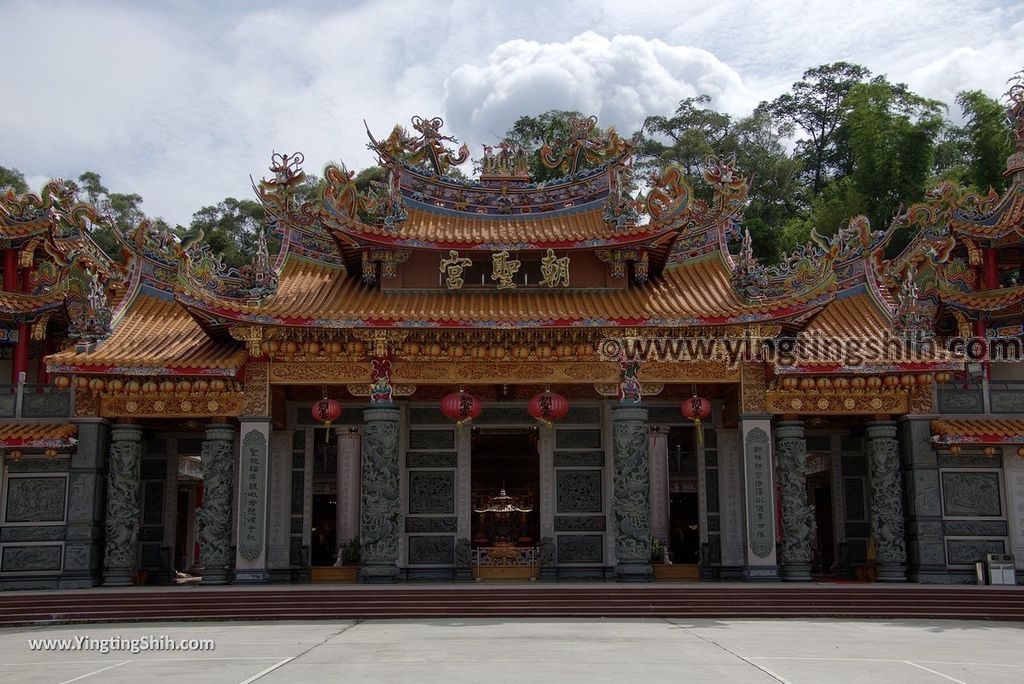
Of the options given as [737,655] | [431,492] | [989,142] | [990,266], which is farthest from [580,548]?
[989,142]

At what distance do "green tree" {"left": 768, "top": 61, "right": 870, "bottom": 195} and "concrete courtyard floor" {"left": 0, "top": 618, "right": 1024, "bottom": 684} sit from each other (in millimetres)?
42717

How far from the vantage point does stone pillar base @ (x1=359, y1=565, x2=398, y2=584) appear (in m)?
16.8

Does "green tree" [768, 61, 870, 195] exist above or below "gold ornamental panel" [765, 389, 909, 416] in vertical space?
above

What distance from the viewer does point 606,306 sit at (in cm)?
1834

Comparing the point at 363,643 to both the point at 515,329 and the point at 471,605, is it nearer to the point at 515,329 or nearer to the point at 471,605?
the point at 471,605

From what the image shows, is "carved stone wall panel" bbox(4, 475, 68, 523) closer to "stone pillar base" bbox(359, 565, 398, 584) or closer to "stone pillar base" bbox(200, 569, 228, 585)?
"stone pillar base" bbox(200, 569, 228, 585)

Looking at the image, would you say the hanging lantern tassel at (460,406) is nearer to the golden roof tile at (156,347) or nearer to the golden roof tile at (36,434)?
the golden roof tile at (156,347)

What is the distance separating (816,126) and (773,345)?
4144 centimetres

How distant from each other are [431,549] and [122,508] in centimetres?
584

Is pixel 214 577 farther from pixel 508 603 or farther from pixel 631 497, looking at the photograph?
pixel 631 497

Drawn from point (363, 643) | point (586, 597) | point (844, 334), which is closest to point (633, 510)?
point (586, 597)

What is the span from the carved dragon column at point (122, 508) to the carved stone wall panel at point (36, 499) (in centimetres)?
83

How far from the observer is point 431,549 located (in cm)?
1908

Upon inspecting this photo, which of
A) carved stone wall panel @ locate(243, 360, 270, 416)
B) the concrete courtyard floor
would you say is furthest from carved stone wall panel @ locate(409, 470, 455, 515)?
the concrete courtyard floor
